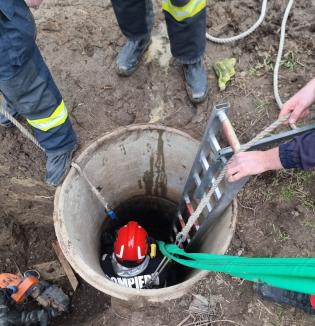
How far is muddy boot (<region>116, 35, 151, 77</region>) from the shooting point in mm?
2600

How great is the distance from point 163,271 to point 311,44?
6.72ft

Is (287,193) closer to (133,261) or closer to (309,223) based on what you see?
(309,223)

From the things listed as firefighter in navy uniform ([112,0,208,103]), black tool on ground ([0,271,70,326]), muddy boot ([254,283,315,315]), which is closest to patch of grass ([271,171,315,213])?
muddy boot ([254,283,315,315])

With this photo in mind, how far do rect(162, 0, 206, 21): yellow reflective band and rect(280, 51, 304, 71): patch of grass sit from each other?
0.89 meters

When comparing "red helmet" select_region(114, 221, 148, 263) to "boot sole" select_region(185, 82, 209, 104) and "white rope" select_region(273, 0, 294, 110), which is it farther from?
"white rope" select_region(273, 0, 294, 110)

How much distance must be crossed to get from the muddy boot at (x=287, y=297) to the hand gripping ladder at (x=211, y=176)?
1.67ft

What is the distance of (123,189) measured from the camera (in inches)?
117

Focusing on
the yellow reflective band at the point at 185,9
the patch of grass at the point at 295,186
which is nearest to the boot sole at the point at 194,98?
the yellow reflective band at the point at 185,9

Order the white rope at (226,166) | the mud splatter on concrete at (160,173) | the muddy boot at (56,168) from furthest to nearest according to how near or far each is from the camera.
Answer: the mud splatter on concrete at (160,173)
the muddy boot at (56,168)
the white rope at (226,166)

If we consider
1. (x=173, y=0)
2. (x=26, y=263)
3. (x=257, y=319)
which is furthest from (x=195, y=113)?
(x=26, y=263)

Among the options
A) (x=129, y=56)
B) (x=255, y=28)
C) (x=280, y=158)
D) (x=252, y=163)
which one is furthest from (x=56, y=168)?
(x=255, y=28)

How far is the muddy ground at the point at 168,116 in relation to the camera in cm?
215

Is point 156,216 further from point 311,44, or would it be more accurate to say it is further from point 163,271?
point 311,44

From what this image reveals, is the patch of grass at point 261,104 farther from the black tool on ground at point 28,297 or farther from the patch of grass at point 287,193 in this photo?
the black tool on ground at point 28,297
